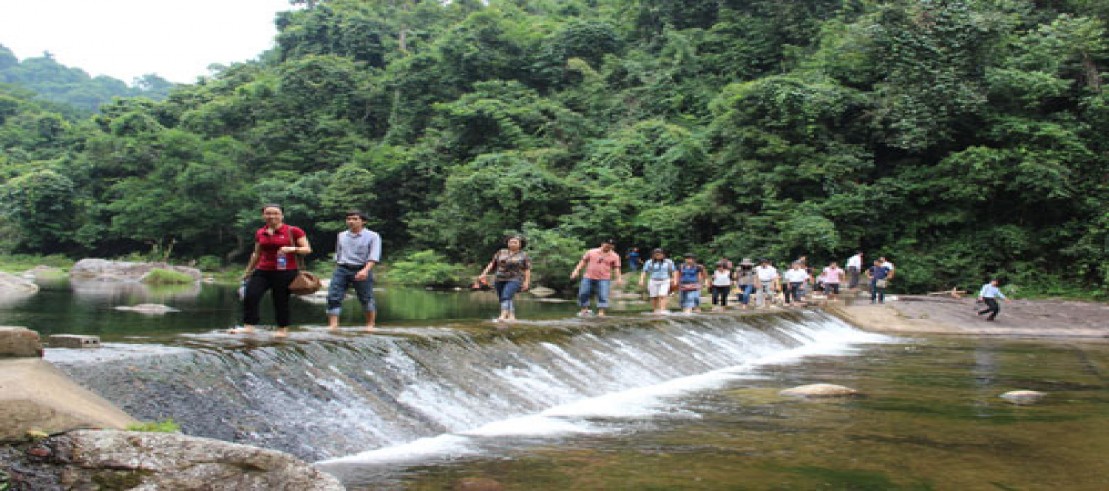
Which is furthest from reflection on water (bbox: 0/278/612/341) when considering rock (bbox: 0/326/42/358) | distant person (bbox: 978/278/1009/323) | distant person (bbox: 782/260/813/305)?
distant person (bbox: 978/278/1009/323)

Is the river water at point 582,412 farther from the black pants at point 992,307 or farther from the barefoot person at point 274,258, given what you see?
the black pants at point 992,307

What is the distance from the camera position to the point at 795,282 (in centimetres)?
2409

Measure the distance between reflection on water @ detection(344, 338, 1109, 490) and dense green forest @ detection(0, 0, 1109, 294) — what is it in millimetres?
19326

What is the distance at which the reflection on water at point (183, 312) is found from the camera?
16.0 metres

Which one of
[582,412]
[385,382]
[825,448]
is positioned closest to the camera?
[825,448]

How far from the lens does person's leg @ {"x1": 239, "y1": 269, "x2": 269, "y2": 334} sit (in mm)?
8680

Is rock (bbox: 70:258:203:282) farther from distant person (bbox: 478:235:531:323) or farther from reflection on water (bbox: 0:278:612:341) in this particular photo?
distant person (bbox: 478:235:531:323)

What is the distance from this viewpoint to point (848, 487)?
229 inches

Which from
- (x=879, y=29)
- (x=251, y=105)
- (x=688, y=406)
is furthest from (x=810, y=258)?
(x=251, y=105)

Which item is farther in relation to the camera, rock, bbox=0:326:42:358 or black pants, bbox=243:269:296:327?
black pants, bbox=243:269:296:327

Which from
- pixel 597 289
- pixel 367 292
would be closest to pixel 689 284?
pixel 597 289

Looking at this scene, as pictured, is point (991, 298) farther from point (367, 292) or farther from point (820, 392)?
point (367, 292)

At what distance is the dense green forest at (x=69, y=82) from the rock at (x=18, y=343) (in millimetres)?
127773

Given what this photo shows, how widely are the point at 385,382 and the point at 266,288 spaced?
5.93ft
